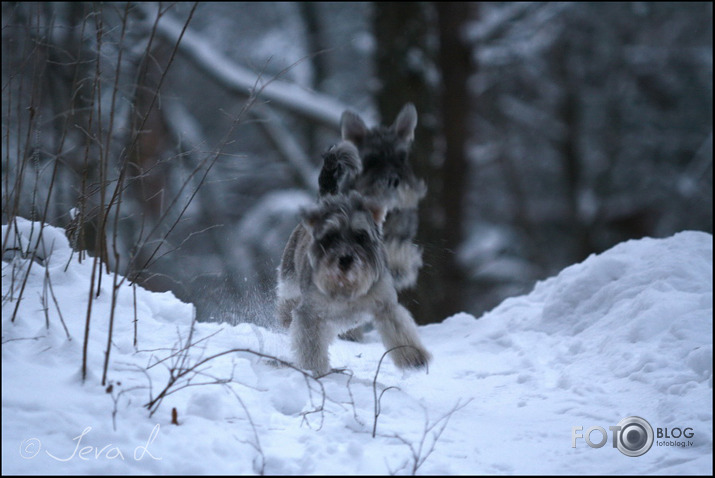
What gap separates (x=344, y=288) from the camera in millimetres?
4090

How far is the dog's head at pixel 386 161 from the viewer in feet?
16.6

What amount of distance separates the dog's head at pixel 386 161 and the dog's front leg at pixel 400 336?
3.10 feet

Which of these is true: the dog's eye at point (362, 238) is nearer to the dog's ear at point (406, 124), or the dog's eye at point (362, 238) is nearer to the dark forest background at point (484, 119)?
the dog's ear at point (406, 124)

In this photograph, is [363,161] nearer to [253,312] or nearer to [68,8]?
[253,312]

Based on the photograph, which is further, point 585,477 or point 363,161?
point 363,161

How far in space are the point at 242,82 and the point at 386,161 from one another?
6.73 m

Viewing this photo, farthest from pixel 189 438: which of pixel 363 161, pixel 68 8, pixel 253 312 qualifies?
pixel 68 8

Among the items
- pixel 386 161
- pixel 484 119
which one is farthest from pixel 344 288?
pixel 484 119

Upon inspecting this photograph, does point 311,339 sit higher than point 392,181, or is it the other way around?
point 392,181

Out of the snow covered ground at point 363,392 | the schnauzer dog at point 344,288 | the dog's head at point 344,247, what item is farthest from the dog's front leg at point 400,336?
the dog's head at point 344,247

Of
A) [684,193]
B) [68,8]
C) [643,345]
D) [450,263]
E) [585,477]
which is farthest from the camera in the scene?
[684,193]

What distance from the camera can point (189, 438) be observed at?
2662mm

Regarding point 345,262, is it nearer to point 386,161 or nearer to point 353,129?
point 386,161

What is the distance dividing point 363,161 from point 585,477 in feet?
10.5
